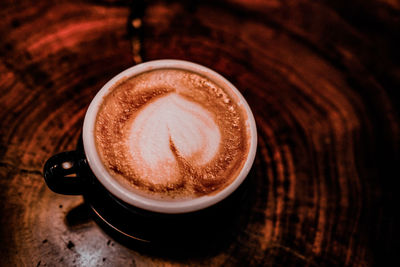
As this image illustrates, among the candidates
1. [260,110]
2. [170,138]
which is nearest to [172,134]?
[170,138]

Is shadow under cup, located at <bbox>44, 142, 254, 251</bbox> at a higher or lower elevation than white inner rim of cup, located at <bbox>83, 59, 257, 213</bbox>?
lower

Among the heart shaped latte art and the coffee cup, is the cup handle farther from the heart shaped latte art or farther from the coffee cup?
the heart shaped latte art

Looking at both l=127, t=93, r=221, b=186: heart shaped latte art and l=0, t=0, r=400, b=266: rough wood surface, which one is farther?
l=0, t=0, r=400, b=266: rough wood surface

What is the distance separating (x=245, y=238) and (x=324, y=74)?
0.63 metres

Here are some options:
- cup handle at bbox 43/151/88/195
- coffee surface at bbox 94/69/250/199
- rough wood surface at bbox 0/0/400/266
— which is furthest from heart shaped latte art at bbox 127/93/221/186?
rough wood surface at bbox 0/0/400/266

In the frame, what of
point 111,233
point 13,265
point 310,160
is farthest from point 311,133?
point 13,265

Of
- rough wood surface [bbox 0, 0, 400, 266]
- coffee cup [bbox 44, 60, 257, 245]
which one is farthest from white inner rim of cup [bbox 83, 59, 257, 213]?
rough wood surface [bbox 0, 0, 400, 266]

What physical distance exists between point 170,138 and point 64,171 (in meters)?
0.26

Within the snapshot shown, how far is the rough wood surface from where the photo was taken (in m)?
0.89

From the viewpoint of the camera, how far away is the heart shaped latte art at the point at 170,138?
77 centimetres

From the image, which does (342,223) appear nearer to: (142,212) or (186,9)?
(142,212)

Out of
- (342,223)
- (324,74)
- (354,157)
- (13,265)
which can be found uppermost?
(324,74)

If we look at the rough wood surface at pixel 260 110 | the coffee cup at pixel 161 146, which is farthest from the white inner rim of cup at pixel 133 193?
the rough wood surface at pixel 260 110

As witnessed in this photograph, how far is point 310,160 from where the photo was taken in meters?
1.00
